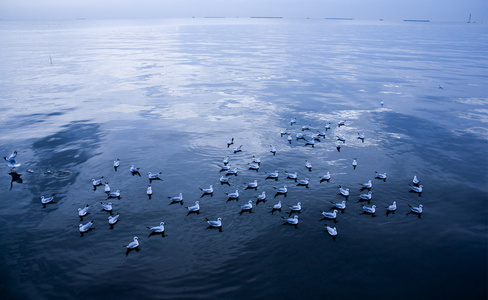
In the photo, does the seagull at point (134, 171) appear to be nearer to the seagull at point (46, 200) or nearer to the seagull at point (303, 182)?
the seagull at point (46, 200)

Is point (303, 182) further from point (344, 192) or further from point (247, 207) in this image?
point (247, 207)

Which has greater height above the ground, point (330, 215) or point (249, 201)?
point (249, 201)

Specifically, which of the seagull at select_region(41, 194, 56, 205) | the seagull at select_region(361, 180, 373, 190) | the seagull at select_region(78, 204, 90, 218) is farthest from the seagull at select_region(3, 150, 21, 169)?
the seagull at select_region(361, 180, 373, 190)

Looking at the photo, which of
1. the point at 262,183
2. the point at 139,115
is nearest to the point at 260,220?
the point at 262,183

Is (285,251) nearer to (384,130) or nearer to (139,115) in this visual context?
(384,130)

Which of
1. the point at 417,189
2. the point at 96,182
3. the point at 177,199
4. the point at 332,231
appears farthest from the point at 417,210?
the point at 96,182

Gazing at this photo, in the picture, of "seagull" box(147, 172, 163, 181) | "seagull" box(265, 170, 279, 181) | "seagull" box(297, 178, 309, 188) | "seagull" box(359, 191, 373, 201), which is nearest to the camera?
"seagull" box(359, 191, 373, 201)

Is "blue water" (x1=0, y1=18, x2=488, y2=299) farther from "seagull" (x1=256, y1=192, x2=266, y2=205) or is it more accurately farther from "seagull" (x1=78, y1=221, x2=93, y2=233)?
"seagull" (x1=78, y1=221, x2=93, y2=233)

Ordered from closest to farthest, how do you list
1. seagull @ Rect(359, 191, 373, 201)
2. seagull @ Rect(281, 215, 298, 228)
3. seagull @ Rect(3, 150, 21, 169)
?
seagull @ Rect(281, 215, 298, 228), seagull @ Rect(359, 191, 373, 201), seagull @ Rect(3, 150, 21, 169)

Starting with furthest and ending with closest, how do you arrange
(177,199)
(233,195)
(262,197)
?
1. (233,195)
2. (262,197)
3. (177,199)
